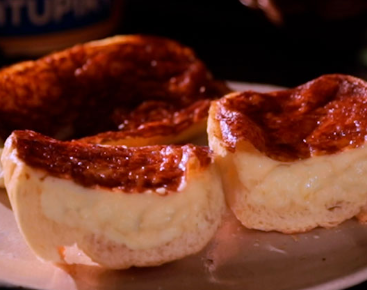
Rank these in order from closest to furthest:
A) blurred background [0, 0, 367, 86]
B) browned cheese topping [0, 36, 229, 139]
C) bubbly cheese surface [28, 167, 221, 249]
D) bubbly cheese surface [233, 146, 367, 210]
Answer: bubbly cheese surface [28, 167, 221, 249], bubbly cheese surface [233, 146, 367, 210], browned cheese topping [0, 36, 229, 139], blurred background [0, 0, 367, 86]

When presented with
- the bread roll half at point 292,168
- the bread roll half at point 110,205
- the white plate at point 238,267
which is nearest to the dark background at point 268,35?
the bread roll half at point 292,168

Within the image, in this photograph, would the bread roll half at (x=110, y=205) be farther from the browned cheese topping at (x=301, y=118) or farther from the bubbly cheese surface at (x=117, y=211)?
the browned cheese topping at (x=301, y=118)

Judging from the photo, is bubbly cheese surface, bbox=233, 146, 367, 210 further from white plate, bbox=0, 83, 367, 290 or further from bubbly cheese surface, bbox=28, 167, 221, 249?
bubbly cheese surface, bbox=28, 167, 221, 249

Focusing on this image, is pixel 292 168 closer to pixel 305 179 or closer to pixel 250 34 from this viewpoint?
pixel 305 179

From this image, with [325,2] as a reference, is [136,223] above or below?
above

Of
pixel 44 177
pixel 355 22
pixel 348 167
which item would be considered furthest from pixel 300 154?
pixel 355 22

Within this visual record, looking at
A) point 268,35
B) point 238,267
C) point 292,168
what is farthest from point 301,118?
point 268,35

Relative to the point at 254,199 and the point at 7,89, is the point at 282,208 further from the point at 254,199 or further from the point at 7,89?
the point at 7,89

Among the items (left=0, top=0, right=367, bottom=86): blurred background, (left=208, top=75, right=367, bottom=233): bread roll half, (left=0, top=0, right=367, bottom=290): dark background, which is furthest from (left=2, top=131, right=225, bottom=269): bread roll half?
(left=0, top=0, right=367, bottom=86): blurred background
